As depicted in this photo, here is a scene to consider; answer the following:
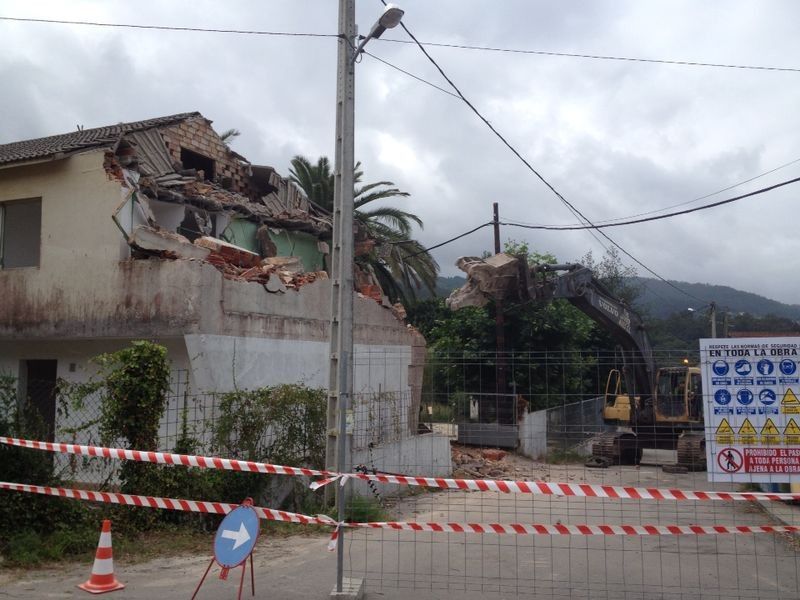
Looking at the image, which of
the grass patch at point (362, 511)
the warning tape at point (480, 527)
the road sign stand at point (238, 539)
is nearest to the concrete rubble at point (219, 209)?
the grass patch at point (362, 511)

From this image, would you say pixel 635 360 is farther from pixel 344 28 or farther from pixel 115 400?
pixel 115 400

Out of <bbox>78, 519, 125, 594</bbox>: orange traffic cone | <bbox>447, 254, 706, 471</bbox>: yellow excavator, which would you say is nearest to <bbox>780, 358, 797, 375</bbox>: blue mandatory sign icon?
<bbox>447, 254, 706, 471</bbox>: yellow excavator

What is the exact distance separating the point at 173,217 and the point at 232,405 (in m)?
5.91

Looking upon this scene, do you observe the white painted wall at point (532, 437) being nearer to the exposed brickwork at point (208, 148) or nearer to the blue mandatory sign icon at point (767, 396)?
the exposed brickwork at point (208, 148)

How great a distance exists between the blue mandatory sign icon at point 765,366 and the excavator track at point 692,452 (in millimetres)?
9244

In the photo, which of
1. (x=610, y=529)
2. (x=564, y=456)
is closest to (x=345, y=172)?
(x=610, y=529)

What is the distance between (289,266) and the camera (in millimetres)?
14867

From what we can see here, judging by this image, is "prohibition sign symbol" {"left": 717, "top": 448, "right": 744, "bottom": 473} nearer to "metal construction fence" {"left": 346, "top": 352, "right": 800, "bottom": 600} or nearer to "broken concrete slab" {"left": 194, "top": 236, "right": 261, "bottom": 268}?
"metal construction fence" {"left": 346, "top": 352, "right": 800, "bottom": 600}

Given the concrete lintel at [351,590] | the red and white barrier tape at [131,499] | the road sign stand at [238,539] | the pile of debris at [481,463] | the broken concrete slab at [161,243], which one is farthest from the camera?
the pile of debris at [481,463]

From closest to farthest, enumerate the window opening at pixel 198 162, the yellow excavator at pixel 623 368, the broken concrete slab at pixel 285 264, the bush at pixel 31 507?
the bush at pixel 31 507 < the yellow excavator at pixel 623 368 < the broken concrete slab at pixel 285 264 < the window opening at pixel 198 162

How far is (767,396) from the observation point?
277 inches

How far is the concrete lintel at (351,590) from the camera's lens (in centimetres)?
650

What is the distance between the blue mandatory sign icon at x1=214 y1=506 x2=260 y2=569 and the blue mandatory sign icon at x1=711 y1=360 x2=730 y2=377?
4676 mm

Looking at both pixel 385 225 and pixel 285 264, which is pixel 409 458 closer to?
pixel 285 264
